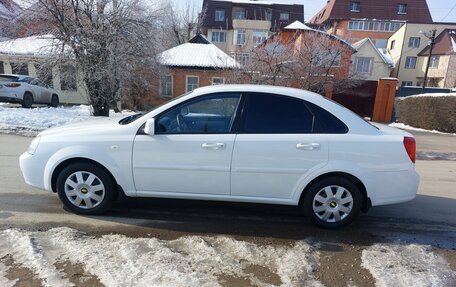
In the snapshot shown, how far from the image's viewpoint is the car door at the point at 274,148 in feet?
12.3

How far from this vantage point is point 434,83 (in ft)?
144

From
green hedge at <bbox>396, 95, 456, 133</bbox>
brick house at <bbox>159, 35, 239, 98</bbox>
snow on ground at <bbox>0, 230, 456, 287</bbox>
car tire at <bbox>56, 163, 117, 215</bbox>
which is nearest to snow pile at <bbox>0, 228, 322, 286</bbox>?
snow on ground at <bbox>0, 230, 456, 287</bbox>

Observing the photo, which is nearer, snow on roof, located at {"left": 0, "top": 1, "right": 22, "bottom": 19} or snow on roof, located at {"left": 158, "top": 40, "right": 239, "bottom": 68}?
snow on roof, located at {"left": 0, "top": 1, "right": 22, "bottom": 19}

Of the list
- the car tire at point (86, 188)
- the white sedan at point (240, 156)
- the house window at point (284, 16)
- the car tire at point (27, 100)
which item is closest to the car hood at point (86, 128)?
the white sedan at point (240, 156)

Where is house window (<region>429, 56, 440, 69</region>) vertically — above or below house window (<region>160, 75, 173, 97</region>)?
above

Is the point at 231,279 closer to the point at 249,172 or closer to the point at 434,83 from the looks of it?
the point at 249,172

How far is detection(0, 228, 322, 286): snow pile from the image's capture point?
112 inches

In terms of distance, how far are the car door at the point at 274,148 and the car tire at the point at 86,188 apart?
1.56 metres

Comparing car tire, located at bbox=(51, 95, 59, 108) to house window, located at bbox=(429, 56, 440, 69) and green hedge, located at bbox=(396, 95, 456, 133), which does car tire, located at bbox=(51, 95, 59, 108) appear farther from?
house window, located at bbox=(429, 56, 440, 69)

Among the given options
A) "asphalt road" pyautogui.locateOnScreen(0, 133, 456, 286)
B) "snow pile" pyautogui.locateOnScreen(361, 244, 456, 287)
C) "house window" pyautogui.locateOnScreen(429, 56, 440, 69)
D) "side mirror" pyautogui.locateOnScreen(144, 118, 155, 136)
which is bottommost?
"asphalt road" pyautogui.locateOnScreen(0, 133, 456, 286)

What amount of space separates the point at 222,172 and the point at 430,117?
15.8 meters

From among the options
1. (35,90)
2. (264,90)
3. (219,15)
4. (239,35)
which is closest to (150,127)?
(264,90)

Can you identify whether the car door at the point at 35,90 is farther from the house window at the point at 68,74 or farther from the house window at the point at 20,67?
the house window at the point at 68,74

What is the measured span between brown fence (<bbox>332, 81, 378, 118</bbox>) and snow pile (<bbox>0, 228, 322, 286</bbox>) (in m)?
20.1
